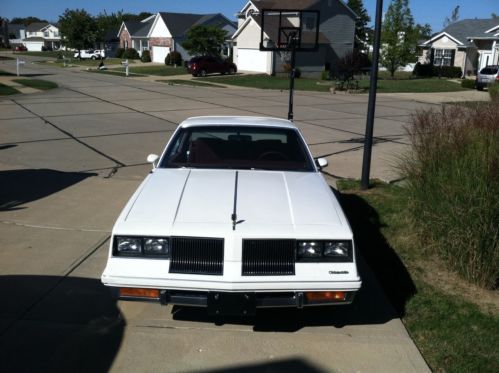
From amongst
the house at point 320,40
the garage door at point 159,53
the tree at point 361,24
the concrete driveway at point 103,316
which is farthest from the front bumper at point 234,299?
the tree at point 361,24

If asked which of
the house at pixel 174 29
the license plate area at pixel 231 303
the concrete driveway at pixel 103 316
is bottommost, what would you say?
the concrete driveway at pixel 103 316

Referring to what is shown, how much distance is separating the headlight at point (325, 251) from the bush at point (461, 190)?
155 centimetres

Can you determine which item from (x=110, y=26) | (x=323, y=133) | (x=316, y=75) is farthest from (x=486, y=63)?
(x=110, y=26)

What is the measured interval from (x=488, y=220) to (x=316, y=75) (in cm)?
4139

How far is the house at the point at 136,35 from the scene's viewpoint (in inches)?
2886

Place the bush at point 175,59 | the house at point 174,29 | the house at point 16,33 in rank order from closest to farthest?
the bush at point 175,59
the house at point 174,29
the house at point 16,33

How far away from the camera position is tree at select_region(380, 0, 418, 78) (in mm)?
42781

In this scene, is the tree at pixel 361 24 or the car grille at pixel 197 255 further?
the tree at pixel 361 24

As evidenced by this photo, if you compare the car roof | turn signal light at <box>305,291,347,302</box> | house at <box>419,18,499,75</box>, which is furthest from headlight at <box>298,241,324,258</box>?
house at <box>419,18,499,75</box>

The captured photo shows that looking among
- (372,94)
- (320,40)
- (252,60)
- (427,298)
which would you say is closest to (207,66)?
(252,60)

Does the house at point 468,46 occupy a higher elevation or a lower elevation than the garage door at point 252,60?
higher

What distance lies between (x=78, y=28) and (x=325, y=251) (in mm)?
73662

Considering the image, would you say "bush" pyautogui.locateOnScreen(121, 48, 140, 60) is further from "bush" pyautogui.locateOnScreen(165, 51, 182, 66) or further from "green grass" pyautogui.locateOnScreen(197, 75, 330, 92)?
"green grass" pyautogui.locateOnScreen(197, 75, 330, 92)

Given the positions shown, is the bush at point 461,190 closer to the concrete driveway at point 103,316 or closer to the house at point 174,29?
the concrete driveway at point 103,316
